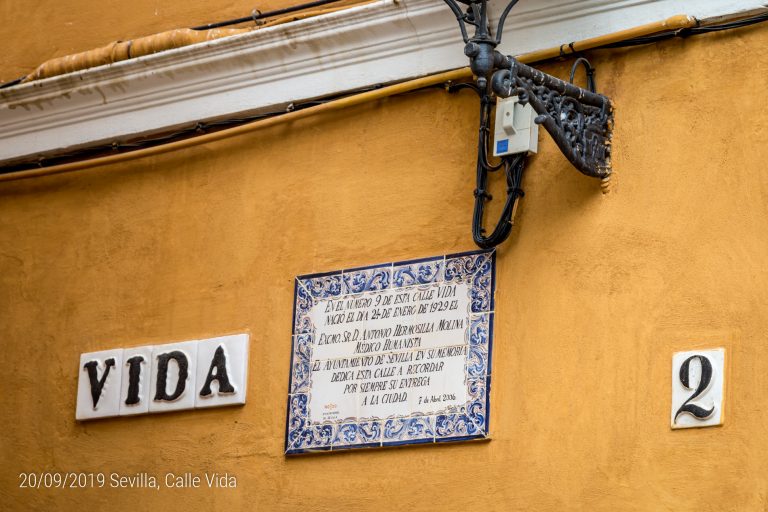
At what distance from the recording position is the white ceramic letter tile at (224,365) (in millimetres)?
6492

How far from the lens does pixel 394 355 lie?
20.0 feet

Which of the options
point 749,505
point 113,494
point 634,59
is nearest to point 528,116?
point 634,59

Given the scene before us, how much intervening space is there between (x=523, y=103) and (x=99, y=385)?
246cm

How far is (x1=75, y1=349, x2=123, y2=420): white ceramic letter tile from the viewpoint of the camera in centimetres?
682

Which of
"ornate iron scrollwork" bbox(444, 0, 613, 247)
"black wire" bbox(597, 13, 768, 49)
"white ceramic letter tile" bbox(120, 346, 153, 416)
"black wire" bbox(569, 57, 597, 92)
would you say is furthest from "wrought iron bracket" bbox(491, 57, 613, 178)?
"white ceramic letter tile" bbox(120, 346, 153, 416)

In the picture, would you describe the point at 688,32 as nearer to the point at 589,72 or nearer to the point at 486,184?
the point at 589,72

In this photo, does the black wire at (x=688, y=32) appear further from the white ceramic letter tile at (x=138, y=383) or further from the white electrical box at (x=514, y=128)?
the white ceramic letter tile at (x=138, y=383)

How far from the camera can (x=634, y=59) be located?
19.5ft

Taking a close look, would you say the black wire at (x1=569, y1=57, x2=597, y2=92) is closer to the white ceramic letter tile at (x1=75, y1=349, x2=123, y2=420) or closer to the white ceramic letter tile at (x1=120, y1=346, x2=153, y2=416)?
the white ceramic letter tile at (x1=120, y1=346, x2=153, y2=416)

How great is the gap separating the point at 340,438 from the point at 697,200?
1.65 m

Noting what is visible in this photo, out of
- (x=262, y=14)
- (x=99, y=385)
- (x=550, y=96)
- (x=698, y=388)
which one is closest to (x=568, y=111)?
(x=550, y=96)

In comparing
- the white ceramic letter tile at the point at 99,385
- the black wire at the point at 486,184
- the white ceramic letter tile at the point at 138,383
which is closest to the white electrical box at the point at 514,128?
the black wire at the point at 486,184

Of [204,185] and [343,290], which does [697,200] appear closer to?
[343,290]

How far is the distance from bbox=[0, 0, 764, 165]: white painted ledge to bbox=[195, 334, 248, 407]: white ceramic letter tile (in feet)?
3.32
